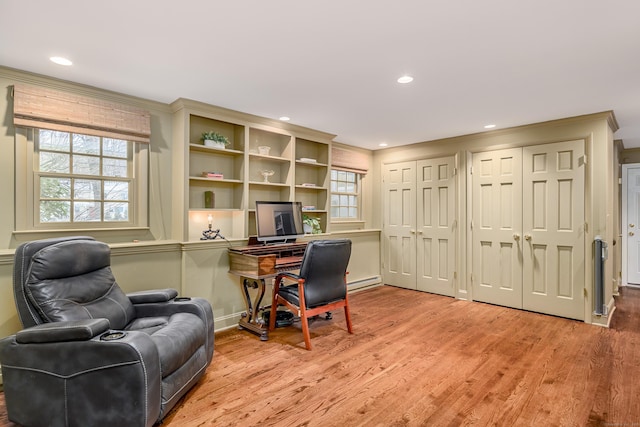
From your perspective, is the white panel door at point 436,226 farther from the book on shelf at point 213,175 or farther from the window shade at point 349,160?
the book on shelf at point 213,175

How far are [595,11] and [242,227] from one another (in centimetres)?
339

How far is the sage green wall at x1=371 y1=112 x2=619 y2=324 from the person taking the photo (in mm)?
3682

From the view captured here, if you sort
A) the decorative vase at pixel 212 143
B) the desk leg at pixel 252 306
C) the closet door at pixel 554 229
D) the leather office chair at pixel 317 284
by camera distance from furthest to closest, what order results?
1. the closet door at pixel 554 229
2. the decorative vase at pixel 212 143
3. the desk leg at pixel 252 306
4. the leather office chair at pixel 317 284

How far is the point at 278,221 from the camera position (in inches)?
159

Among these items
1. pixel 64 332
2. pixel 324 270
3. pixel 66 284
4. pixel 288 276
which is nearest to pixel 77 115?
pixel 66 284

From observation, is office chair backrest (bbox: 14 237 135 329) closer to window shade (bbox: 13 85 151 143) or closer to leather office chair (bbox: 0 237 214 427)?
leather office chair (bbox: 0 237 214 427)

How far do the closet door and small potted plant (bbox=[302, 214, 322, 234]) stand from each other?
264 cm

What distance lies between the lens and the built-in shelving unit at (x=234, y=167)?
3449mm

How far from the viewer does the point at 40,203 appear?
282 cm

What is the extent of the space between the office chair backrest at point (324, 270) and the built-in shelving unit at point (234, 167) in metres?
1.11

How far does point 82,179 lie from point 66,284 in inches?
47.0

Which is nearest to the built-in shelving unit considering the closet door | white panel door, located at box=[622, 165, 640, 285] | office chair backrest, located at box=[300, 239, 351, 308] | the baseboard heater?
office chair backrest, located at box=[300, 239, 351, 308]

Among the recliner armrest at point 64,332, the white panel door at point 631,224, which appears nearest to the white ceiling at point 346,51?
the recliner armrest at point 64,332

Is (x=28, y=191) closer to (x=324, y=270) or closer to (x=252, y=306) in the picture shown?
(x=252, y=306)
